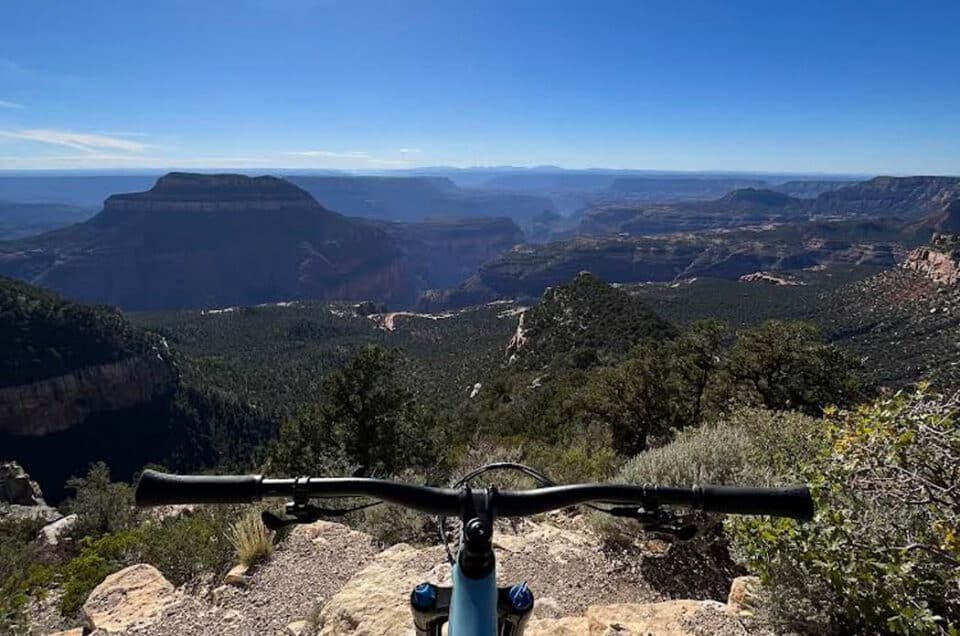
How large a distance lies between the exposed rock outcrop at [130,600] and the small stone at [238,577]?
46cm

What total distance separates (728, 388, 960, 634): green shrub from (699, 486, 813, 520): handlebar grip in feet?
5.43

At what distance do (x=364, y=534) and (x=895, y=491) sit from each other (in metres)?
5.23

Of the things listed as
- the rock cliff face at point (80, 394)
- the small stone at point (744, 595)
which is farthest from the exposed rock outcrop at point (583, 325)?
the rock cliff face at point (80, 394)

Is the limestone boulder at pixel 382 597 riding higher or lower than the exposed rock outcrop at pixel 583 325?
higher

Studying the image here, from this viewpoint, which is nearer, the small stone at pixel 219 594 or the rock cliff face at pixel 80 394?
the small stone at pixel 219 594

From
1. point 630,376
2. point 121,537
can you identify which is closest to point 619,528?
point 121,537

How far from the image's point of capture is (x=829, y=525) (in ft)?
11.5

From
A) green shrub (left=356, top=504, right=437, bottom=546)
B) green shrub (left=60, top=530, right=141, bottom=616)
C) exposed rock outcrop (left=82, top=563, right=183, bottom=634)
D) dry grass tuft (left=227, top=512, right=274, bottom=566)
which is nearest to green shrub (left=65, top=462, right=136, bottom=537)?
green shrub (left=60, top=530, right=141, bottom=616)

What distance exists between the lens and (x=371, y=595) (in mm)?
4656

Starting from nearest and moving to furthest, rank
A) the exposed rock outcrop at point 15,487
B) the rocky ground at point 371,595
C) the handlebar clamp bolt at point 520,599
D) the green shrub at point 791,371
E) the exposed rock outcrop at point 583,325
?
the handlebar clamp bolt at point 520,599
the rocky ground at point 371,595
the green shrub at point 791,371
the exposed rock outcrop at point 15,487
the exposed rock outcrop at point 583,325

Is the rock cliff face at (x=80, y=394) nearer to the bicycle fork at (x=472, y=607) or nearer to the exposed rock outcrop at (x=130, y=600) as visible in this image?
the exposed rock outcrop at (x=130, y=600)

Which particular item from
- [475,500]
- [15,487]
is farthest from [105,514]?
[15,487]

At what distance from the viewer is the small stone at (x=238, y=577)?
5703mm

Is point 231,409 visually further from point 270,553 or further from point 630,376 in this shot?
point 270,553
